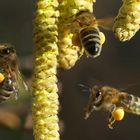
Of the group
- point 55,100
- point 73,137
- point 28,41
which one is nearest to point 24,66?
point 28,41

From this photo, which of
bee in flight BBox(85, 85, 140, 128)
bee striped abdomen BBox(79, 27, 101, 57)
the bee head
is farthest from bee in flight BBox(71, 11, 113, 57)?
bee in flight BBox(85, 85, 140, 128)

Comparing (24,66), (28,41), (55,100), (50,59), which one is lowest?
(55,100)

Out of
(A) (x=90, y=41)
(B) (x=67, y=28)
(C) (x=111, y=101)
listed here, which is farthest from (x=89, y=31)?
(C) (x=111, y=101)

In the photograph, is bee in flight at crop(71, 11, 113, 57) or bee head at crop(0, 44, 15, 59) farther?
bee head at crop(0, 44, 15, 59)

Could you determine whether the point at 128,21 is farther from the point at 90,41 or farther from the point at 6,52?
the point at 6,52

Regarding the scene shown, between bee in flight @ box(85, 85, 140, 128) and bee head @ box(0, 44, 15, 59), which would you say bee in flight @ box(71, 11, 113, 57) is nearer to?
bee head @ box(0, 44, 15, 59)

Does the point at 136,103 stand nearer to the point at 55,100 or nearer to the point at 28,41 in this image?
the point at 55,100

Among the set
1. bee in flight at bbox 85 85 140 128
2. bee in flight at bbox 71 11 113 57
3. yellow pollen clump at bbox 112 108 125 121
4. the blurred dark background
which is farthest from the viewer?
the blurred dark background
